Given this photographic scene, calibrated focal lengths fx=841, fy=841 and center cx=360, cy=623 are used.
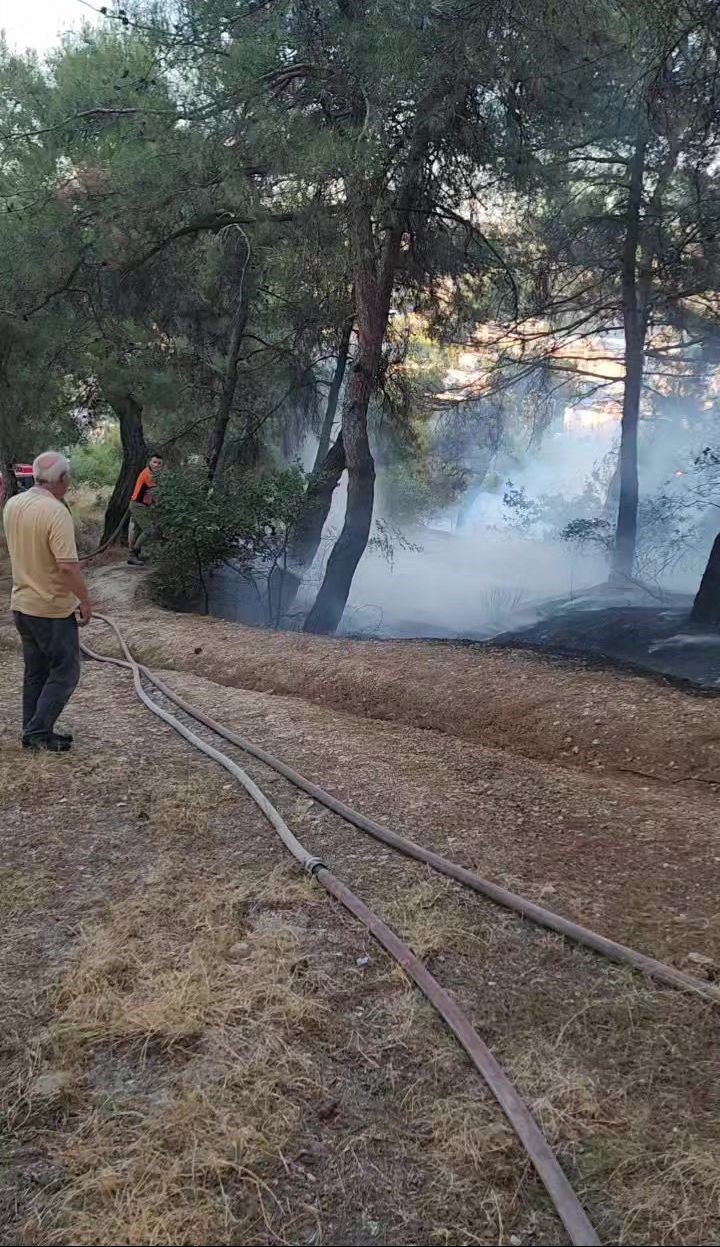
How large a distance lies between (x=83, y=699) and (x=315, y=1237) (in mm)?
4712

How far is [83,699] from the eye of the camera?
20.0 feet

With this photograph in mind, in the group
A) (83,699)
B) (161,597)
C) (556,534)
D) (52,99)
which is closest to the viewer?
(83,699)

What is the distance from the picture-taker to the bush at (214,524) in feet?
34.6

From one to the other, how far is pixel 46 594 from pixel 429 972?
290 cm

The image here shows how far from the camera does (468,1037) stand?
2.43m

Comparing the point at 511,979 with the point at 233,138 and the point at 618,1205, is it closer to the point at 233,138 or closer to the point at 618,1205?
the point at 618,1205

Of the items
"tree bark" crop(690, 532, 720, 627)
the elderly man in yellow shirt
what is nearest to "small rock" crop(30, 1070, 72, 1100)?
the elderly man in yellow shirt

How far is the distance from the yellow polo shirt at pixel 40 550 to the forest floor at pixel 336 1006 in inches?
35.2

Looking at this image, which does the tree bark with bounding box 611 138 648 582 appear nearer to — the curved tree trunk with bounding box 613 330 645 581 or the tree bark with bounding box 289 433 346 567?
the curved tree trunk with bounding box 613 330 645 581

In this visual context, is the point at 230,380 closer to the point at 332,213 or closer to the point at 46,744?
the point at 332,213

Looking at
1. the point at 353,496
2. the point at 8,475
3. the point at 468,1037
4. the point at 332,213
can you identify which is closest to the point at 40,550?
the point at 468,1037

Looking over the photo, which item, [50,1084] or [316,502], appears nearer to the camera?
[50,1084]

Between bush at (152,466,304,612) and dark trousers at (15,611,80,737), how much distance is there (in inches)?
230

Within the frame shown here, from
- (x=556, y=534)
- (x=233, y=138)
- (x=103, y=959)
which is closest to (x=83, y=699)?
(x=103, y=959)
